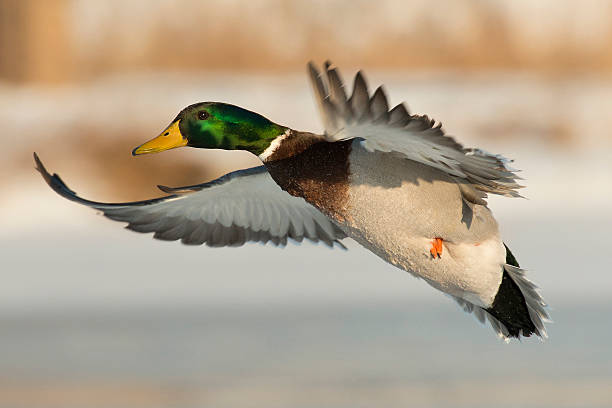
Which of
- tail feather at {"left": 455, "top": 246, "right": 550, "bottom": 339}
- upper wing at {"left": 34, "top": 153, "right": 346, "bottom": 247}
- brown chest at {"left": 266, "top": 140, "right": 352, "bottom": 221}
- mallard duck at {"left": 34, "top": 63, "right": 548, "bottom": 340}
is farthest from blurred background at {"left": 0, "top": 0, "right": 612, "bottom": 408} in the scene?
brown chest at {"left": 266, "top": 140, "right": 352, "bottom": 221}

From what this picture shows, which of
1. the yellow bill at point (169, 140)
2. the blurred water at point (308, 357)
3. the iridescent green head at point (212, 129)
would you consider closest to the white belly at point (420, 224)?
the iridescent green head at point (212, 129)

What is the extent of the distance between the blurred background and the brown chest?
264cm

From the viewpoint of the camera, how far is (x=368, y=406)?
5.79m

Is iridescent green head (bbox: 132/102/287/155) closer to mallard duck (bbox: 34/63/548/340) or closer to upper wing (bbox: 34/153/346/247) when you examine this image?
mallard duck (bbox: 34/63/548/340)

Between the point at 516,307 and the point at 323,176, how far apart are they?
33.7 inches

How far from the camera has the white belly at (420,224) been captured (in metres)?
3.32

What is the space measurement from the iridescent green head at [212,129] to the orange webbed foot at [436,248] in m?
0.58

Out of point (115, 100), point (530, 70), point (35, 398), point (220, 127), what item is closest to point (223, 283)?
point (35, 398)

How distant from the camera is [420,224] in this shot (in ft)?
11.1

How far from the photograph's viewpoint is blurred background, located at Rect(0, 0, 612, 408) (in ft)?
20.2

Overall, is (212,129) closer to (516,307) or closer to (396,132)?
(396,132)

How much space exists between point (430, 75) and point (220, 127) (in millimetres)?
9392

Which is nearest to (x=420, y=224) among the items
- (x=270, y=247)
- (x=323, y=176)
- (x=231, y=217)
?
(x=323, y=176)

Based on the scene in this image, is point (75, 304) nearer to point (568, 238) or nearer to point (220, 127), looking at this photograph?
point (568, 238)
